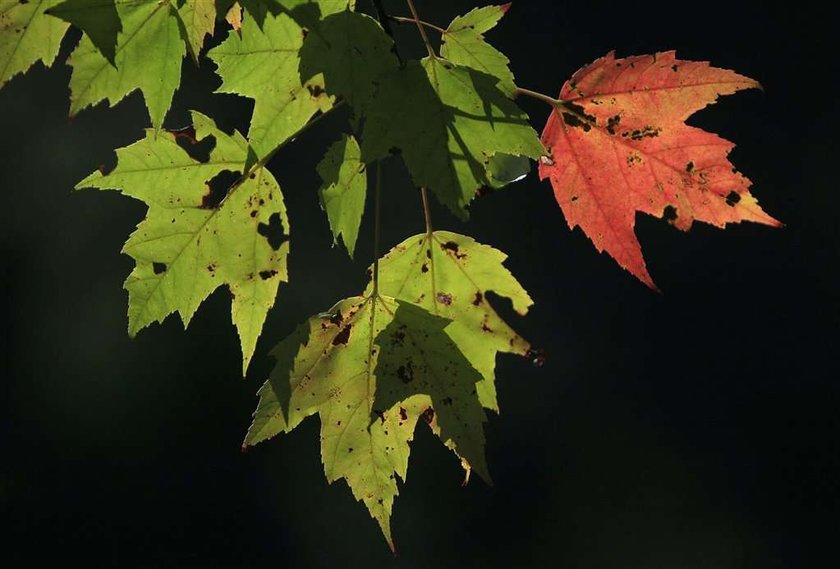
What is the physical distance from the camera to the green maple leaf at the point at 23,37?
677mm

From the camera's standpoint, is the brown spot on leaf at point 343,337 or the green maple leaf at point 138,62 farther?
the brown spot on leaf at point 343,337

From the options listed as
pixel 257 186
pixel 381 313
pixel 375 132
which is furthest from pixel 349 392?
pixel 375 132

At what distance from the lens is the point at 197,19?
68 centimetres

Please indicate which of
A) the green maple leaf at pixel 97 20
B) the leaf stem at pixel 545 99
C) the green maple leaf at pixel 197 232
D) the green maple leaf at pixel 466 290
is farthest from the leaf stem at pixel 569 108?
the green maple leaf at pixel 97 20

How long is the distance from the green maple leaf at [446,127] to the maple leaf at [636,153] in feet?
0.42

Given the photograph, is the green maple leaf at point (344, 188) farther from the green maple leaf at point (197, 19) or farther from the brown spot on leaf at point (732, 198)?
the brown spot on leaf at point (732, 198)

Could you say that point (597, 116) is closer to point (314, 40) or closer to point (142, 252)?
point (314, 40)

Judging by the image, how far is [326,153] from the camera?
703 millimetres

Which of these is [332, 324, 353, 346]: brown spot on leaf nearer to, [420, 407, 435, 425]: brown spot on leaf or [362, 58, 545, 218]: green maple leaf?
[420, 407, 435, 425]: brown spot on leaf

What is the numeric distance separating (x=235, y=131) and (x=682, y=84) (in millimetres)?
388

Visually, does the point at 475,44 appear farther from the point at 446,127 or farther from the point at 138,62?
the point at 138,62

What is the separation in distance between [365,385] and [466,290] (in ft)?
0.41

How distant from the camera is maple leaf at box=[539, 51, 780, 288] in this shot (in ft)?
2.49

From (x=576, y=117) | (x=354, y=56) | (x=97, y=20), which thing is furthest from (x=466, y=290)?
(x=97, y=20)
